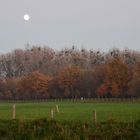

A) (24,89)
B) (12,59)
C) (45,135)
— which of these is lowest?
(45,135)

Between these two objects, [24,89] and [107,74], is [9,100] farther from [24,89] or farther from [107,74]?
[107,74]

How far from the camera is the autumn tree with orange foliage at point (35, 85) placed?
147500 millimetres

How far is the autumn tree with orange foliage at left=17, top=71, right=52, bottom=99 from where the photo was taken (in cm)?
14750

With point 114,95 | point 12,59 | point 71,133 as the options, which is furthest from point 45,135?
point 12,59

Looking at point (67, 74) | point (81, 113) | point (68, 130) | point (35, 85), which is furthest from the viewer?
point (35, 85)

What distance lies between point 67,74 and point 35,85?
10.4 metres

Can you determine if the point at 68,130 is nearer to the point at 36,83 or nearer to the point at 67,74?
the point at 67,74

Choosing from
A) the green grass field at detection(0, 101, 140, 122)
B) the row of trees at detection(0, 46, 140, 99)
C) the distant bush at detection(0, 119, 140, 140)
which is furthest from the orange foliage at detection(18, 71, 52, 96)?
the distant bush at detection(0, 119, 140, 140)

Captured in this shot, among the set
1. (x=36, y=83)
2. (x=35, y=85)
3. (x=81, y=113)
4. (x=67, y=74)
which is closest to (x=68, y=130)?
(x=81, y=113)

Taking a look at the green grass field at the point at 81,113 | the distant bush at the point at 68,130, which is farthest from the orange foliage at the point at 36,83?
the distant bush at the point at 68,130

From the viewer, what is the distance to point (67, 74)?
477 feet

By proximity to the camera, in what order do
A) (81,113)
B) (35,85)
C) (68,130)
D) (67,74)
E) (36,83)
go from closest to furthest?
(68,130) < (81,113) < (67,74) < (36,83) < (35,85)

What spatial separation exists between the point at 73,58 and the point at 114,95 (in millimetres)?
A: 44024

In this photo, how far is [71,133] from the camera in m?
30.2
